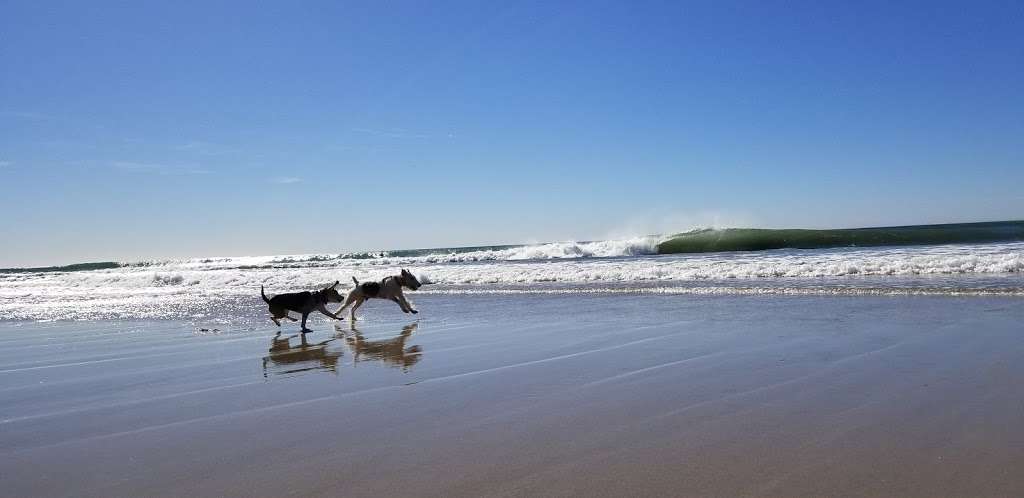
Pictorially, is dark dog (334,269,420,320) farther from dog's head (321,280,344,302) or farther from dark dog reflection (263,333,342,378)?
dark dog reflection (263,333,342,378)

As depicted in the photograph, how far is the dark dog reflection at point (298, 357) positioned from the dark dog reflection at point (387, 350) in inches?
11.7

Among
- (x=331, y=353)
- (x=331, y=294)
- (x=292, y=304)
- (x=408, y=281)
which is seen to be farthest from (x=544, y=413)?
(x=408, y=281)

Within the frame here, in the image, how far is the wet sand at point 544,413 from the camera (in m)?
3.50

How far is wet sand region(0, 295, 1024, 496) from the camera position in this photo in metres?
3.50

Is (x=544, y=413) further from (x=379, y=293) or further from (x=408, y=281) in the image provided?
(x=408, y=281)

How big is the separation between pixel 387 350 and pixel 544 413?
4.12 m

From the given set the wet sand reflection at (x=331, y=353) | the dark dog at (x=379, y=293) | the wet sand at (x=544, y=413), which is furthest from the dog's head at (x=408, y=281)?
the wet sand at (x=544, y=413)

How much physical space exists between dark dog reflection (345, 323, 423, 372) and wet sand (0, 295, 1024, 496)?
0.06 meters

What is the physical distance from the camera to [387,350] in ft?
28.1

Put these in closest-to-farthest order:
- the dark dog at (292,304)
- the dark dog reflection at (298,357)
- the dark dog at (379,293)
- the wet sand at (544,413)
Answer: the wet sand at (544,413) < the dark dog reflection at (298,357) < the dark dog at (292,304) < the dark dog at (379,293)

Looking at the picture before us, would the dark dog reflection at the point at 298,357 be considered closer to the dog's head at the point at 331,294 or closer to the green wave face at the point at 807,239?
the dog's head at the point at 331,294

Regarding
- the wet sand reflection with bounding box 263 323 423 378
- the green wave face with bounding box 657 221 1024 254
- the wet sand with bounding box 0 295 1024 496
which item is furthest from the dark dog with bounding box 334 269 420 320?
the green wave face with bounding box 657 221 1024 254

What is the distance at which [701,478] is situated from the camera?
3416 mm

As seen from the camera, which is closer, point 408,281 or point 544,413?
point 544,413
